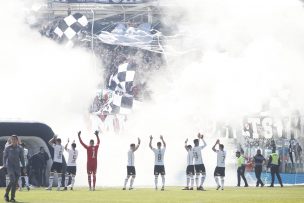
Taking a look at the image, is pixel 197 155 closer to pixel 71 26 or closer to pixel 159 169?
pixel 159 169

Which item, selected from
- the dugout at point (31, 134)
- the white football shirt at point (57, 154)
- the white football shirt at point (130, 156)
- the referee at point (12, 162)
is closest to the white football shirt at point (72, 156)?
the white football shirt at point (57, 154)

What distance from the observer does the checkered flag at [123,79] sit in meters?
60.4

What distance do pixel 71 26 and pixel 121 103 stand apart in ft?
28.9

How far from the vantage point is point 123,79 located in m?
61.4

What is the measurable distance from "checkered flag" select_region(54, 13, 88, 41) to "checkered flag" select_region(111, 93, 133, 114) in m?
7.44

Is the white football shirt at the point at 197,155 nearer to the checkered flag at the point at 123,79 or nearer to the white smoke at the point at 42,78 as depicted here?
the white smoke at the point at 42,78

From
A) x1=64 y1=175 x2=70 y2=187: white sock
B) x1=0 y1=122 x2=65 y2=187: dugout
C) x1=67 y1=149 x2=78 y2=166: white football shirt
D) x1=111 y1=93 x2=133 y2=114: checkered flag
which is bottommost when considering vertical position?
x1=64 y1=175 x2=70 y2=187: white sock

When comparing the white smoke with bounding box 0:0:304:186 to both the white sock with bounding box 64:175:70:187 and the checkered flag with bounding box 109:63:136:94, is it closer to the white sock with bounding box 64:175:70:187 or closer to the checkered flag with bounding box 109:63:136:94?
the checkered flag with bounding box 109:63:136:94

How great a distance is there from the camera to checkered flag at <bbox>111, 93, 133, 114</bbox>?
2314 inches

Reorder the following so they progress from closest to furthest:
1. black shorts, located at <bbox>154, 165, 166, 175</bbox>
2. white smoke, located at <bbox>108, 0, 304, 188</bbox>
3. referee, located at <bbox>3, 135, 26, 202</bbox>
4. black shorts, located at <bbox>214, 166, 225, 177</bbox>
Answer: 1. referee, located at <bbox>3, 135, 26, 202</bbox>
2. black shorts, located at <bbox>154, 165, 166, 175</bbox>
3. black shorts, located at <bbox>214, 166, 225, 177</bbox>
4. white smoke, located at <bbox>108, 0, 304, 188</bbox>

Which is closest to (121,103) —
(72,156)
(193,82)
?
(193,82)

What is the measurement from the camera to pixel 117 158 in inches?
1859

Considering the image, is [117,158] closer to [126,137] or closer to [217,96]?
[126,137]

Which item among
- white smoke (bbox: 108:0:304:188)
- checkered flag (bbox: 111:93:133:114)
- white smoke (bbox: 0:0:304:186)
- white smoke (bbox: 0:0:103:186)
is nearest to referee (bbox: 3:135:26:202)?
white smoke (bbox: 0:0:304:186)
